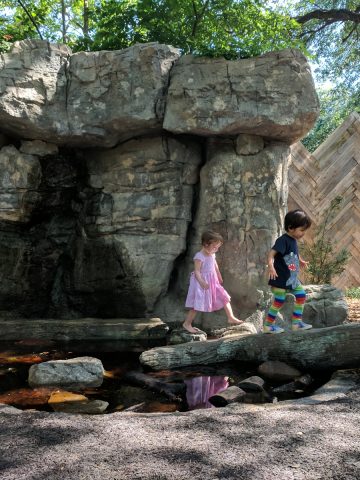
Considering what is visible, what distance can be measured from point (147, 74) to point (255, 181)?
75.0 inches

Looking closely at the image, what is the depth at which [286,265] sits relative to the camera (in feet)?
16.7

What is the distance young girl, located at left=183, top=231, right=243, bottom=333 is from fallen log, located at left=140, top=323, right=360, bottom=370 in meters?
0.78

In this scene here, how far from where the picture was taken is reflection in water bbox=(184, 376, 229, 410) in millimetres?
3596

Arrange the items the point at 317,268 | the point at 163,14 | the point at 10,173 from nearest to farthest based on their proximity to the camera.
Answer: the point at 10,173, the point at 163,14, the point at 317,268

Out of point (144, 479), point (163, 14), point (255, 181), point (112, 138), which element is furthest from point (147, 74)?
point (144, 479)

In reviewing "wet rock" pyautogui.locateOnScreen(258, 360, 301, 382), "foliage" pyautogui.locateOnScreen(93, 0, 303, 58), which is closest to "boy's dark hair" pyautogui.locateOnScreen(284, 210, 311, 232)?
"wet rock" pyautogui.locateOnScreen(258, 360, 301, 382)

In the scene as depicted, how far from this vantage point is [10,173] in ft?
20.8

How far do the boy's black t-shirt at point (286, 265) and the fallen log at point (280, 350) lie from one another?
2.05ft

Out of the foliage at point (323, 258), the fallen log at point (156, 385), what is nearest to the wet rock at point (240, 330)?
the fallen log at point (156, 385)

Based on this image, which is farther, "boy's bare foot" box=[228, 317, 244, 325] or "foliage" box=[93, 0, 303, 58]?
"foliage" box=[93, 0, 303, 58]

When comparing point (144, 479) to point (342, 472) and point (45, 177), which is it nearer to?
point (342, 472)

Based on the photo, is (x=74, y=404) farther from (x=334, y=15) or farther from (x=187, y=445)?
(x=334, y=15)

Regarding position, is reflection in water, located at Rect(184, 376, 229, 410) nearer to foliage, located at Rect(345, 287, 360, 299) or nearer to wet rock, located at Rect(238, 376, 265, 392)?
wet rock, located at Rect(238, 376, 265, 392)

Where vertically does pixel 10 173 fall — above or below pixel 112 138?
below
